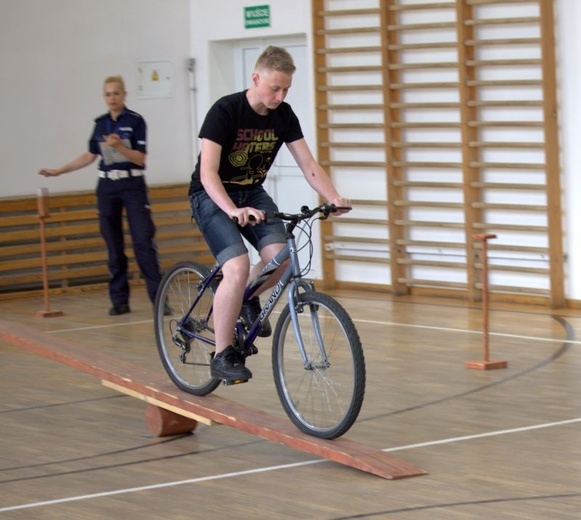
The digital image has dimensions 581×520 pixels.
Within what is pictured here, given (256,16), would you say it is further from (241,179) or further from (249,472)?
(249,472)

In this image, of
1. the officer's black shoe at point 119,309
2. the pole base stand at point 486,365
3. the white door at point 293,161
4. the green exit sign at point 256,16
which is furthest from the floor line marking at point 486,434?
the green exit sign at point 256,16

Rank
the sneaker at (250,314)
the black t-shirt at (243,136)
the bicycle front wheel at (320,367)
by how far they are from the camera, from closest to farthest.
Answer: the bicycle front wheel at (320,367)
the black t-shirt at (243,136)
the sneaker at (250,314)

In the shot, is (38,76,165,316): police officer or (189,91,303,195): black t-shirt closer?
(189,91,303,195): black t-shirt

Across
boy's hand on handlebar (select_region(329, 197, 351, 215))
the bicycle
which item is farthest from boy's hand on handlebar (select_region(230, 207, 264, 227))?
boy's hand on handlebar (select_region(329, 197, 351, 215))

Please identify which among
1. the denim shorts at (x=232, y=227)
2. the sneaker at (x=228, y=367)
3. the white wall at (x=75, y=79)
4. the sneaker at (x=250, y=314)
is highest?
the white wall at (x=75, y=79)

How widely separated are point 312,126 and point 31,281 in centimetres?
262

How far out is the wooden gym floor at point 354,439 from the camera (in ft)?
14.0

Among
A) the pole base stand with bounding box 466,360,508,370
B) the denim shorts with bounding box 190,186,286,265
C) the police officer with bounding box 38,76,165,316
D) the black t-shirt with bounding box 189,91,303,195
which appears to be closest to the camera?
the black t-shirt with bounding box 189,91,303,195

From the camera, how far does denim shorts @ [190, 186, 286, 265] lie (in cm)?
504

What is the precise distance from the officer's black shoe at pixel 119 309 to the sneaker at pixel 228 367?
400 cm

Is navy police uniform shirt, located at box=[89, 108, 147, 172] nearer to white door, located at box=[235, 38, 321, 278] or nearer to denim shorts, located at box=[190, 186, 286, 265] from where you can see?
white door, located at box=[235, 38, 321, 278]

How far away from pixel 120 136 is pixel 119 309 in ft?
4.32

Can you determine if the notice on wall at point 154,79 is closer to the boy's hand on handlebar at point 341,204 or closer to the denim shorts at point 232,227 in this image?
the denim shorts at point 232,227

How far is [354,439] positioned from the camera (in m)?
5.16
